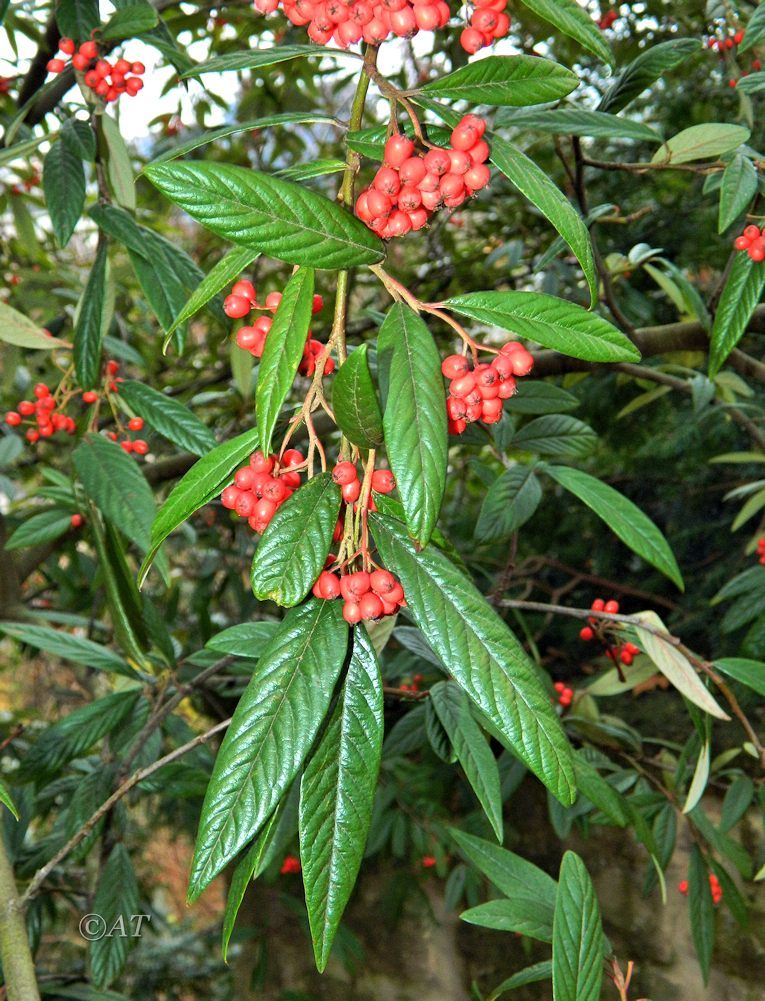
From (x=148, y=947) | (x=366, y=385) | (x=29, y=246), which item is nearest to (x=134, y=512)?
(x=366, y=385)

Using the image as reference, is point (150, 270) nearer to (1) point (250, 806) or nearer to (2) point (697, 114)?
(1) point (250, 806)

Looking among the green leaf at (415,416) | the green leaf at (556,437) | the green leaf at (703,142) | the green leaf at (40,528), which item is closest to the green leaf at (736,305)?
the green leaf at (703,142)

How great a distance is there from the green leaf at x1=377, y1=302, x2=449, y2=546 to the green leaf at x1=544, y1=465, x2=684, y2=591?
1.46 feet

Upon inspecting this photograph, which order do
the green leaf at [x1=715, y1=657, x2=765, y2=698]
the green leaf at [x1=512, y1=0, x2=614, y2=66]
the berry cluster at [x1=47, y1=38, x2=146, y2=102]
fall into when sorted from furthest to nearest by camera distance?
1. the berry cluster at [x1=47, y1=38, x2=146, y2=102]
2. the green leaf at [x1=715, y1=657, x2=765, y2=698]
3. the green leaf at [x1=512, y1=0, x2=614, y2=66]

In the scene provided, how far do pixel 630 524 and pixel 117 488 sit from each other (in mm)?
543

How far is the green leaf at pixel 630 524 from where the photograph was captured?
0.92m

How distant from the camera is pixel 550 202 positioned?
0.56 meters

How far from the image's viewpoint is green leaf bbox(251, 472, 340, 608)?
0.53m

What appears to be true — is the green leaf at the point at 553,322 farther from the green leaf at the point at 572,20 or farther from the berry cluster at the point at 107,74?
the berry cluster at the point at 107,74

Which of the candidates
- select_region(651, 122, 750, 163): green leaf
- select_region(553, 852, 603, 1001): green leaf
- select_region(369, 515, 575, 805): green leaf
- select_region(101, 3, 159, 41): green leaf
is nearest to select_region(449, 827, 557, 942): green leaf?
select_region(553, 852, 603, 1001): green leaf

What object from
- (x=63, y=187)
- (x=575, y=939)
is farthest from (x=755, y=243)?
(x=63, y=187)

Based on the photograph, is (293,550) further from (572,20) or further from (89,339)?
(89,339)

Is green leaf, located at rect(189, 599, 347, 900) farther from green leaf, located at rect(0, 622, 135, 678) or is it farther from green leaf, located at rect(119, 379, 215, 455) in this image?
green leaf, located at rect(0, 622, 135, 678)

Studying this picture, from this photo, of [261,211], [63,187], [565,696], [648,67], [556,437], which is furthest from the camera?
[565,696]
